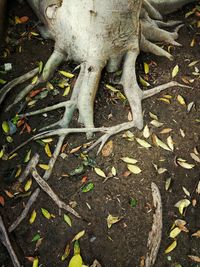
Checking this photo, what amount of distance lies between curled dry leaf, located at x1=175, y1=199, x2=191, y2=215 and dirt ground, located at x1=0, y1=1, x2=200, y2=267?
3 centimetres

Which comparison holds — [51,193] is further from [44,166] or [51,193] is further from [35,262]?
[35,262]

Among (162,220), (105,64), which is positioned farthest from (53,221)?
(105,64)

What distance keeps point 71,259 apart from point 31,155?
1021 millimetres

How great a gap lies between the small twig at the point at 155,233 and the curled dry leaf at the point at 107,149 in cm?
50

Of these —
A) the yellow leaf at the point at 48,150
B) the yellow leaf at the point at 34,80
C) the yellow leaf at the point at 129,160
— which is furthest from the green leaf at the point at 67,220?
the yellow leaf at the point at 34,80

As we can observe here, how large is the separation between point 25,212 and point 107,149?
0.91 meters

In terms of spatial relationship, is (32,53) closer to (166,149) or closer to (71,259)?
(166,149)

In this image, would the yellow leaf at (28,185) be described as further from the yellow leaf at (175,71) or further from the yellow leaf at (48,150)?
the yellow leaf at (175,71)

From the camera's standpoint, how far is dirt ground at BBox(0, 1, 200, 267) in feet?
10.9

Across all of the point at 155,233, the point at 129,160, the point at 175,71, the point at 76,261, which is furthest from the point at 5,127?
the point at 175,71

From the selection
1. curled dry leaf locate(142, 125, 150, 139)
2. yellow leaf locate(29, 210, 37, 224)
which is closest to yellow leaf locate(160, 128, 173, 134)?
curled dry leaf locate(142, 125, 150, 139)

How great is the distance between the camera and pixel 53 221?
11.3ft

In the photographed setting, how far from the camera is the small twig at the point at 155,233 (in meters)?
3.27

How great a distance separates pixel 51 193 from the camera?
139 inches
